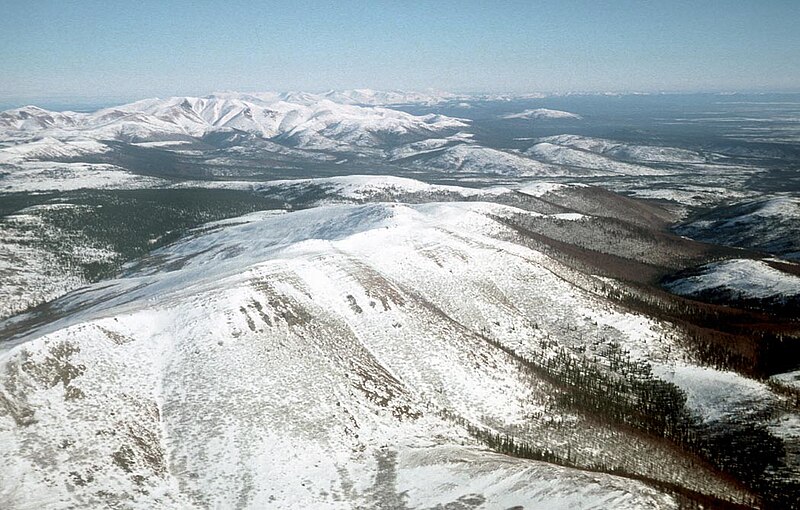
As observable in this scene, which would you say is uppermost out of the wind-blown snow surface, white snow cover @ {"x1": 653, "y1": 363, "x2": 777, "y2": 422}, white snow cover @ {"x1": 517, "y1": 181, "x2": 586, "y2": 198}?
white snow cover @ {"x1": 517, "y1": 181, "x2": 586, "y2": 198}

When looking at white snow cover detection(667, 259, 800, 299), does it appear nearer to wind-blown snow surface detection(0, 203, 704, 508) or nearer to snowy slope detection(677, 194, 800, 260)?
wind-blown snow surface detection(0, 203, 704, 508)

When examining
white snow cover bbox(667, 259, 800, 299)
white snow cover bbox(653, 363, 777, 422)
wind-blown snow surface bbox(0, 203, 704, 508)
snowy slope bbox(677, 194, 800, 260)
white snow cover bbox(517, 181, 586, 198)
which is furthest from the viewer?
white snow cover bbox(517, 181, 586, 198)

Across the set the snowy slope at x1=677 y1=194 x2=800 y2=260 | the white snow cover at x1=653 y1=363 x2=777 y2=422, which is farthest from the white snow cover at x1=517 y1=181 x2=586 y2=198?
the white snow cover at x1=653 y1=363 x2=777 y2=422

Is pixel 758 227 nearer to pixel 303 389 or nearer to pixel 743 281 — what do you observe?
pixel 743 281

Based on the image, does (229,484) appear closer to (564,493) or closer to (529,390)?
(564,493)

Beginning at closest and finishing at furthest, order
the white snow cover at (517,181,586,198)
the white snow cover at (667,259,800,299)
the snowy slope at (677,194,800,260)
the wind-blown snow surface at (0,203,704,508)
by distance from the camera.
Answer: the wind-blown snow surface at (0,203,704,508) → the white snow cover at (667,259,800,299) → the snowy slope at (677,194,800,260) → the white snow cover at (517,181,586,198)

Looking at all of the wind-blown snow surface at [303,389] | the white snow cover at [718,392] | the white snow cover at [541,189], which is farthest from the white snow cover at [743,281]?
the white snow cover at [541,189]

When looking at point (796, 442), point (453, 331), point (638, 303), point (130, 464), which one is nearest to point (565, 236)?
point (638, 303)
